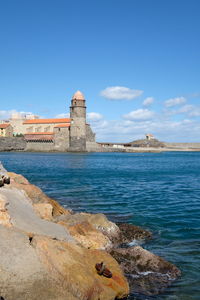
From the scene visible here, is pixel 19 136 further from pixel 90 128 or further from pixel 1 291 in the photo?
pixel 1 291

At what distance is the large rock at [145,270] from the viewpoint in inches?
248

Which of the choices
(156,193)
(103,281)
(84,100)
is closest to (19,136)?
(84,100)

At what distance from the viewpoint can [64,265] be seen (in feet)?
15.6

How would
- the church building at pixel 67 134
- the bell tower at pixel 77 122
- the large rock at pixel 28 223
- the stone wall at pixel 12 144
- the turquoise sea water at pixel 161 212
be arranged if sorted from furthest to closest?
the stone wall at pixel 12 144
the church building at pixel 67 134
the bell tower at pixel 77 122
the turquoise sea water at pixel 161 212
the large rock at pixel 28 223

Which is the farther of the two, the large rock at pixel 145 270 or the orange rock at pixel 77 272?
the large rock at pixel 145 270

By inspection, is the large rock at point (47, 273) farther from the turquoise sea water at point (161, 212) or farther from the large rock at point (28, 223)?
the turquoise sea water at point (161, 212)

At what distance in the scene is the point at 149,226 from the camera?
11086 mm

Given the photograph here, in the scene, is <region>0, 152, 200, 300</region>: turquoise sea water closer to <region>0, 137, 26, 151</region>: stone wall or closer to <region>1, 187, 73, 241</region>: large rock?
<region>1, 187, 73, 241</region>: large rock

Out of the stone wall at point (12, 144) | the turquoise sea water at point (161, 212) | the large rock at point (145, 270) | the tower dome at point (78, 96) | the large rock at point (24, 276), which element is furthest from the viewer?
the stone wall at point (12, 144)

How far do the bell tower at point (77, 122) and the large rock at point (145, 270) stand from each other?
6744cm

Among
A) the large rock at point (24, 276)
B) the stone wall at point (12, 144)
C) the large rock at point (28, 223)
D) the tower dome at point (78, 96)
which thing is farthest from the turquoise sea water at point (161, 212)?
the stone wall at point (12, 144)

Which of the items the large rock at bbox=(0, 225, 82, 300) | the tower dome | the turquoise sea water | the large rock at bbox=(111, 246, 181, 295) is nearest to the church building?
the tower dome

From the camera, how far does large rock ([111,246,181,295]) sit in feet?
20.6

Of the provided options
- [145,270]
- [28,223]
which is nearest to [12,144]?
[28,223]
